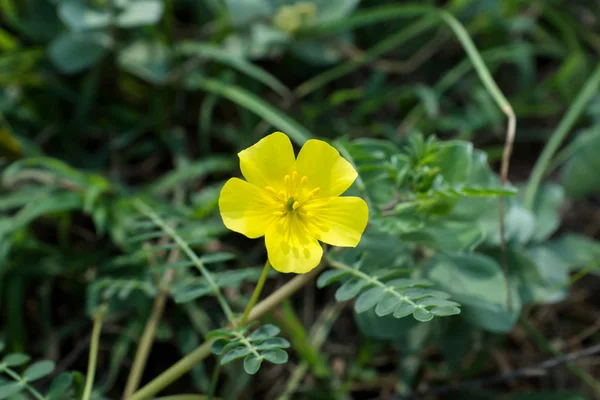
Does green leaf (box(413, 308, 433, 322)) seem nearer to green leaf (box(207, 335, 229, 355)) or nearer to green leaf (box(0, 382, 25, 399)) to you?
green leaf (box(207, 335, 229, 355))

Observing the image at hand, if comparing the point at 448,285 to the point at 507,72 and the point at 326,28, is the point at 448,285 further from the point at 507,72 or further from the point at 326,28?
the point at 507,72

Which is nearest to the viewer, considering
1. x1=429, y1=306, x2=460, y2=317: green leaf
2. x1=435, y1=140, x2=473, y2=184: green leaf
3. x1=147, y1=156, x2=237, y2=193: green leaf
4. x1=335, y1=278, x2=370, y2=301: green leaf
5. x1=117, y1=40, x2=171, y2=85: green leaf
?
x1=429, y1=306, x2=460, y2=317: green leaf

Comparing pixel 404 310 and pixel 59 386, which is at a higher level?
pixel 404 310

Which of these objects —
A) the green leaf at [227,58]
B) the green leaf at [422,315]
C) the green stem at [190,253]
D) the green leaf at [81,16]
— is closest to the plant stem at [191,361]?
the green stem at [190,253]

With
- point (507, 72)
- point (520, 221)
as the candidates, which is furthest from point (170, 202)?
point (507, 72)

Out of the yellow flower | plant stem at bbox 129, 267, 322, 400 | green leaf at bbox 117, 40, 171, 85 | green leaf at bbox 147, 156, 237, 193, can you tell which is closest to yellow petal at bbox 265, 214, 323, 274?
the yellow flower

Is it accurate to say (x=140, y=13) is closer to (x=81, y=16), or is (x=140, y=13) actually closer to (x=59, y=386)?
(x=81, y=16)

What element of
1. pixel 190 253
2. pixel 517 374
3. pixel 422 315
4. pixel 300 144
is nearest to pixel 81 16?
pixel 300 144
